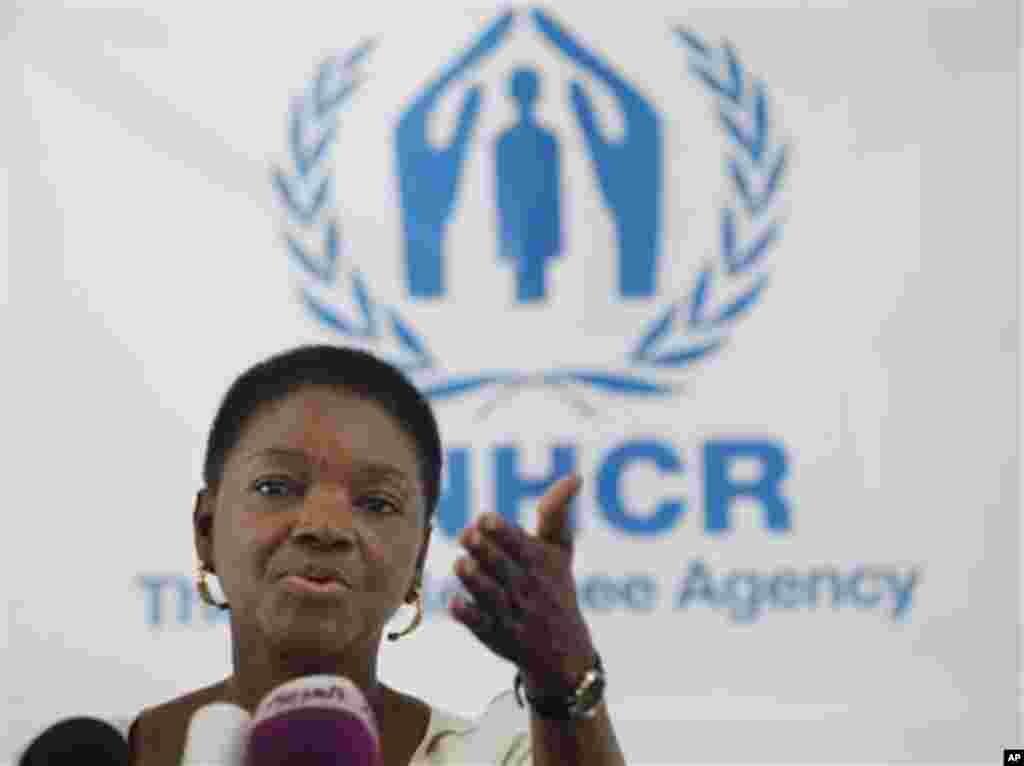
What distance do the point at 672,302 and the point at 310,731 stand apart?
2006 millimetres

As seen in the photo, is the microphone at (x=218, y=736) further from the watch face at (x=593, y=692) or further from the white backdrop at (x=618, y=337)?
the white backdrop at (x=618, y=337)

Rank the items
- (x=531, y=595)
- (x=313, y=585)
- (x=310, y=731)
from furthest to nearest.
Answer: (x=313, y=585) → (x=531, y=595) → (x=310, y=731)

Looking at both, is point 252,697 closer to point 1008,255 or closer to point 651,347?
point 651,347

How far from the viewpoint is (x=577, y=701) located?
882 mm

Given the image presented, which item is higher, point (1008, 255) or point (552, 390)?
point (1008, 255)

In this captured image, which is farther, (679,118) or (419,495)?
(679,118)

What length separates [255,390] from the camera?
3.74 feet

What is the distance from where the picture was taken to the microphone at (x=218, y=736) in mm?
717

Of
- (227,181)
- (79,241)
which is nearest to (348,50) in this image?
(227,181)

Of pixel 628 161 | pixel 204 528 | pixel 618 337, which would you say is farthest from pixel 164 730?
pixel 628 161

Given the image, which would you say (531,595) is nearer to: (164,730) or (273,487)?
(273,487)

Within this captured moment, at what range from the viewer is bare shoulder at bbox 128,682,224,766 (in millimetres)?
1111

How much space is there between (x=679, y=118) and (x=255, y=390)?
66.2 inches

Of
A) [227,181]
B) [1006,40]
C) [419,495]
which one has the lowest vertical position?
[419,495]
